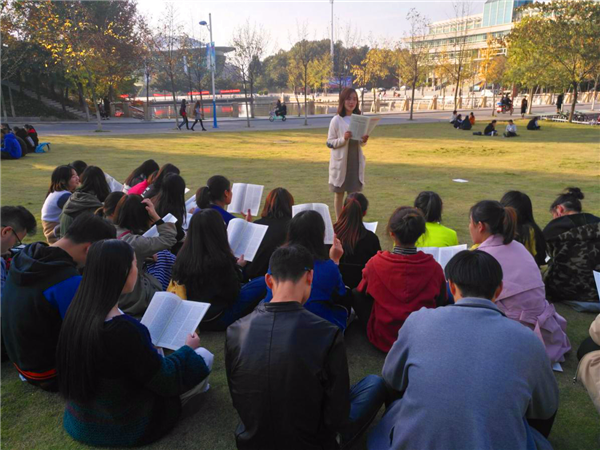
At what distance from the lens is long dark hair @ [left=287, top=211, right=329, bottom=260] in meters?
3.27

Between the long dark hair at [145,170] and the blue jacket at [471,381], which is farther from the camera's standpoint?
the long dark hair at [145,170]

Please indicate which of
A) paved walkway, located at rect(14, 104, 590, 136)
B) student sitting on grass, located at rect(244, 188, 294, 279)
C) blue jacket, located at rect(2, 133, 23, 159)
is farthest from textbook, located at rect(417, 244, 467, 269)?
paved walkway, located at rect(14, 104, 590, 136)

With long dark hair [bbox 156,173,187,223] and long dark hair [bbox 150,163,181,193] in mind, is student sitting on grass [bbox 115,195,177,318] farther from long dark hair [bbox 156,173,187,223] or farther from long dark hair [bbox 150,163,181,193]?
long dark hair [bbox 150,163,181,193]

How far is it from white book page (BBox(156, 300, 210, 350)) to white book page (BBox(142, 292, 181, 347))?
32mm

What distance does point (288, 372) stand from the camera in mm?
1985

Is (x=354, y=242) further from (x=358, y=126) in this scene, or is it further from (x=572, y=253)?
(x=358, y=126)

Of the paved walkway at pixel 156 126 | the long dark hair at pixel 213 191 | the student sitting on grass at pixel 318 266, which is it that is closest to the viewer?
the student sitting on grass at pixel 318 266

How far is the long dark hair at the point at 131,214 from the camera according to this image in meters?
4.20

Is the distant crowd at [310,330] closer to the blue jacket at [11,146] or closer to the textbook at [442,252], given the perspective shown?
the textbook at [442,252]

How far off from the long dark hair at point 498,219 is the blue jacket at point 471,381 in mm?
1621

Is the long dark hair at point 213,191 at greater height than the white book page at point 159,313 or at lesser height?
greater

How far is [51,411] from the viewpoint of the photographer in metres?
2.95

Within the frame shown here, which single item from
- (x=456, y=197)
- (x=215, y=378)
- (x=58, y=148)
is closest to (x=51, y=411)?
(x=215, y=378)

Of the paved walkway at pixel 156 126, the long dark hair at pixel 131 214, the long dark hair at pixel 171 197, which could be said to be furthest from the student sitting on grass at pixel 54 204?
the paved walkway at pixel 156 126
